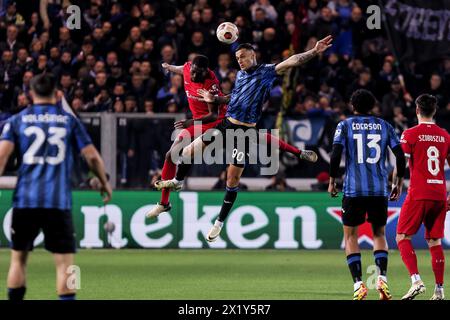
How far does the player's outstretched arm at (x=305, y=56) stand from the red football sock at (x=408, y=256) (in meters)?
2.46

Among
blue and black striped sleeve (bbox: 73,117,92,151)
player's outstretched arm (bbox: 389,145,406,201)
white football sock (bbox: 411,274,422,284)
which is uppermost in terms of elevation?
blue and black striped sleeve (bbox: 73,117,92,151)

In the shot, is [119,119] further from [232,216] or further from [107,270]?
[107,270]

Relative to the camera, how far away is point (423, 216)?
45.8 feet

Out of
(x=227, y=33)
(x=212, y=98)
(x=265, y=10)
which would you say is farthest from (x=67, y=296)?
(x=265, y=10)

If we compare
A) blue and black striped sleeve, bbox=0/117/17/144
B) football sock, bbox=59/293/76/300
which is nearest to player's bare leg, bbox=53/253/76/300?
football sock, bbox=59/293/76/300

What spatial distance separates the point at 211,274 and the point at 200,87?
11.8ft

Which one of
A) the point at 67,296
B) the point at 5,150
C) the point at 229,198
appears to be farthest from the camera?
the point at 229,198

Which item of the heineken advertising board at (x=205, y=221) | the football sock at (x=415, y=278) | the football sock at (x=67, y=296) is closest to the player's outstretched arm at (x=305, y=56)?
the football sock at (x=415, y=278)

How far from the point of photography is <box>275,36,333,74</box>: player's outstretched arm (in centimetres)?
1401

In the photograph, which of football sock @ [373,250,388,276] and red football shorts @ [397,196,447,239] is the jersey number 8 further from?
football sock @ [373,250,388,276]

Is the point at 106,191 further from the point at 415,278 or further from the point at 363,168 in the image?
the point at 415,278

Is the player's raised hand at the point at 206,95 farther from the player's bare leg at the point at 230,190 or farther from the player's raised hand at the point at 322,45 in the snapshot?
the player's raised hand at the point at 322,45

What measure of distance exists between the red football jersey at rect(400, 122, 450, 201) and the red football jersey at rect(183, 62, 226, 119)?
3.03 metres

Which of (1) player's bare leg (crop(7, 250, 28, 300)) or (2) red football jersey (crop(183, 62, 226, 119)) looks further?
(2) red football jersey (crop(183, 62, 226, 119))
